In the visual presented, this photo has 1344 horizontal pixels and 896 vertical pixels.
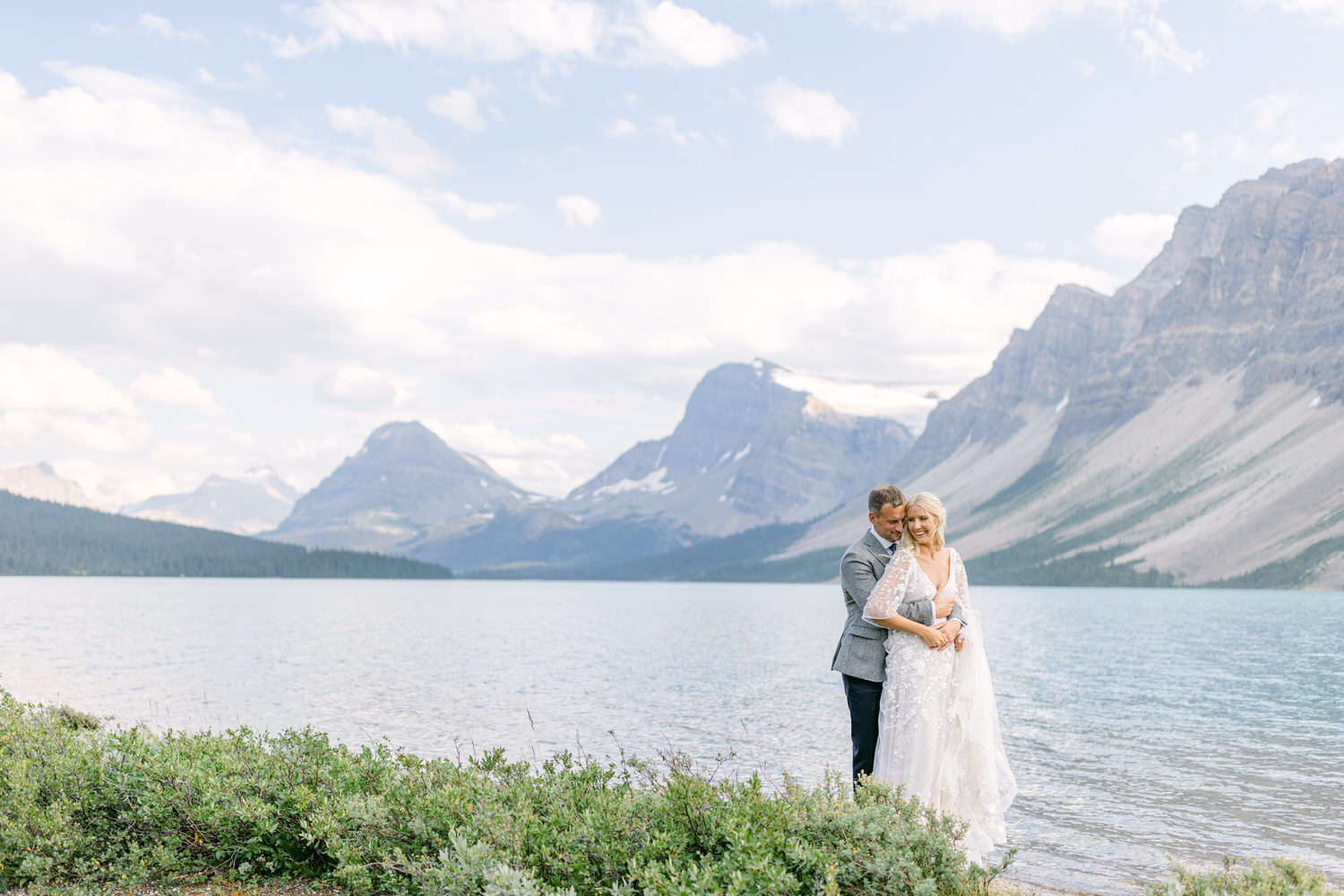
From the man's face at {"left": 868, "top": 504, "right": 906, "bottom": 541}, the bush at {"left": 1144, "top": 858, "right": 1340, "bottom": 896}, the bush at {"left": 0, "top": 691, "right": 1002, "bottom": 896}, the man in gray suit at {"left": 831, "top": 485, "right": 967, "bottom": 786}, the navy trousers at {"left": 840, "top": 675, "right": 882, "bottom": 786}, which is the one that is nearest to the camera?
the bush at {"left": 1144, "top": 858, "right": 1340, "bottom": 896}

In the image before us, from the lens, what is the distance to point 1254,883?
902cm

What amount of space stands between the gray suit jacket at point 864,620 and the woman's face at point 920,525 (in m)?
0.53

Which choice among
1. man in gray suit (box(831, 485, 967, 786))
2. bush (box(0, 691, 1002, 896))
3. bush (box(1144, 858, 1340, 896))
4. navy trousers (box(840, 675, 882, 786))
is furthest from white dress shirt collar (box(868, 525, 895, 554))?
bush (box(1144, 858, 1340, 896))

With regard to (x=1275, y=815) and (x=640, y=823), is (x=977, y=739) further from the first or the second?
(x=1275, y=815)

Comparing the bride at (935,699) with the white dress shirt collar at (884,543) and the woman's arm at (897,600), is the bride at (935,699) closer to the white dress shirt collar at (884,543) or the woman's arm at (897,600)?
the woman's arm at (897,600)

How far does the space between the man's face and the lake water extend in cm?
591

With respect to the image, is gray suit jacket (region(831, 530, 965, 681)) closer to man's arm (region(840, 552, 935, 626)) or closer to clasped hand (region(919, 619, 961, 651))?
man's arm (region(840, 552, 935, 626))

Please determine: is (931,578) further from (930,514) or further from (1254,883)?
(1254,883)

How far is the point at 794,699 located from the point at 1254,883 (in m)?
35.7

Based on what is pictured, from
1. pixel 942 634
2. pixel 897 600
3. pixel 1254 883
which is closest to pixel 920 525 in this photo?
pixel 897 600

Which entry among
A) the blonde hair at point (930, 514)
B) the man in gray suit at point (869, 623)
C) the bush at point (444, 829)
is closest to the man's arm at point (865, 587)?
the man in gray suit at point (869, 623)

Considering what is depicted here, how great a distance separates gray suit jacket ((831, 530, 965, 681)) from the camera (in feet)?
38.8

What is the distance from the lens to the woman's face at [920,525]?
1148 centimetres

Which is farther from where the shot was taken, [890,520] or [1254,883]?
[890,520]
